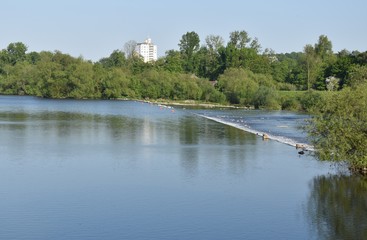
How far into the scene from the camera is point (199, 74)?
138375 millimetres

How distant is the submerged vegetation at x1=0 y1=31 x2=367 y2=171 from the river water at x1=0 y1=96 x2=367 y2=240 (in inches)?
1379

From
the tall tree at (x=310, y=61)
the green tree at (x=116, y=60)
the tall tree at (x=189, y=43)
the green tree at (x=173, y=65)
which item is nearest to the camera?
the tall tree at (x=310, y=61)

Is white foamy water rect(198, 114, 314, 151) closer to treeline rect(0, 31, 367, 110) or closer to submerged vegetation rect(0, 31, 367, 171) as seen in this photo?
submerged vegetation rect(0, 31, 367, 171)

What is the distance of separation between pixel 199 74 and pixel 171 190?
4454 inches

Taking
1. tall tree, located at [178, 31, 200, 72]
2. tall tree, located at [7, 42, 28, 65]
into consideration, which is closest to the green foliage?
tall tree, located at [178, 31, 200, 72]

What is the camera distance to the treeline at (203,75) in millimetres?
94750

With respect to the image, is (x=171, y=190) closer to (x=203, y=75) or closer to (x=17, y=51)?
(x=203, y=75)

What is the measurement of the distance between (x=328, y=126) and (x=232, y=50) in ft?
333

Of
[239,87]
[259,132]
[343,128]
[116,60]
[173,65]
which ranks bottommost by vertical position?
[259,132]

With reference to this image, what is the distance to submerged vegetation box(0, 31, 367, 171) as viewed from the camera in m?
93.5

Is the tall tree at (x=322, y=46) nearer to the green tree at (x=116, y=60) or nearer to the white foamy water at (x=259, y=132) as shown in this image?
the green tree at (x=116, y=60)

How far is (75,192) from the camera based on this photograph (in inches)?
1003

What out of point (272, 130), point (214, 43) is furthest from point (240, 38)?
point (272, 130)

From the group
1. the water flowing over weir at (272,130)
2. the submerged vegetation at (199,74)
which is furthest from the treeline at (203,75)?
the water flowing over weir at (272,130)
